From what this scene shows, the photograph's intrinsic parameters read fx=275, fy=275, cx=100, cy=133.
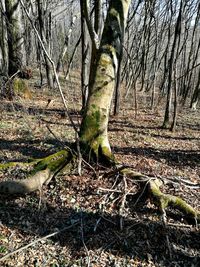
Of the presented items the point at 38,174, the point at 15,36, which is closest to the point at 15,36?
the point at 15,36

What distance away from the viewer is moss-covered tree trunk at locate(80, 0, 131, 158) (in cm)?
492

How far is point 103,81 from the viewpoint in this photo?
4918 millimetres

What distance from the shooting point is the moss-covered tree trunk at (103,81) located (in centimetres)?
492

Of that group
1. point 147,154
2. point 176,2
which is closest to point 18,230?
point 147,154

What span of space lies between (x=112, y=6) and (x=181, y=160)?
4286mm

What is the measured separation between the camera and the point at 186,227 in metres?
3.94

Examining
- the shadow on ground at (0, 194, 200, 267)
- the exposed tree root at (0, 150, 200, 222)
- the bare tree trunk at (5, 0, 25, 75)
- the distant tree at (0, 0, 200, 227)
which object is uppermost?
the bare tree trunk at (5, 0, 25, 75)

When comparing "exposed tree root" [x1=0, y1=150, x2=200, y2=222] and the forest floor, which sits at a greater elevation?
"exposed tree root" [x1=0, y1=150, x2=200, y2=222]

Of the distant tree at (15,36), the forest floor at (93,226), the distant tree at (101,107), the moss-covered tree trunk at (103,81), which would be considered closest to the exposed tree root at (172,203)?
the forest floor at (93,226)

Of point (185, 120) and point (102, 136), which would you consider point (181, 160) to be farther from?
point (185, 120)

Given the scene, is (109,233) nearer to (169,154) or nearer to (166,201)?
(166,201)

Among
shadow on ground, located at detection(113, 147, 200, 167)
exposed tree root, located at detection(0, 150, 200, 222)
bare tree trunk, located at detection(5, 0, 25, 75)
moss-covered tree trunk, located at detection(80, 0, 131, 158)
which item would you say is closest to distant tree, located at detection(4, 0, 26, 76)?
bare tree trunk, located at detection(5, 0, 25, 75)

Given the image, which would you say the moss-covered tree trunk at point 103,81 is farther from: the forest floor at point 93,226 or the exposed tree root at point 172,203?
the exposed tree root at point 172,203

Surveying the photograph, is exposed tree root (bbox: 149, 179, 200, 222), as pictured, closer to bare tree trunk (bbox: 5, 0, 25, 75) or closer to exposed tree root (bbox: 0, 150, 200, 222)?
exposed tree root (bbox: 0, 150, 200, 222)
